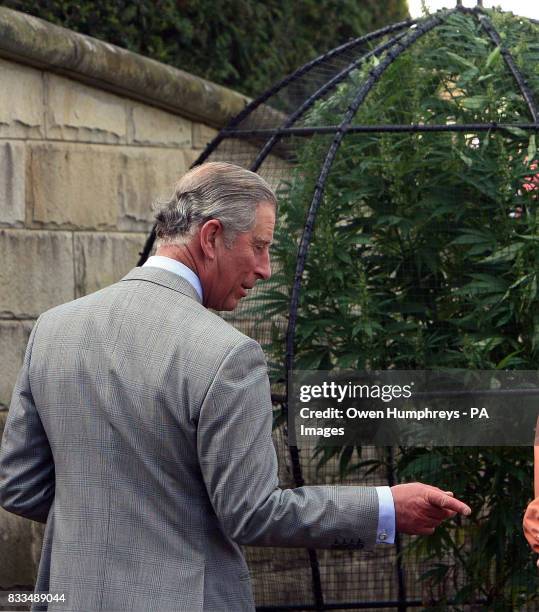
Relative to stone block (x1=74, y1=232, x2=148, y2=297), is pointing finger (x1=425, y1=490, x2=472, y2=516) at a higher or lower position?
lower

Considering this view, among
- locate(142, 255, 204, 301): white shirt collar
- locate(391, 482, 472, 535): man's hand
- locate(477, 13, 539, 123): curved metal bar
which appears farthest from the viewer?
locate(477, 13, 539, 123): curved metal bar

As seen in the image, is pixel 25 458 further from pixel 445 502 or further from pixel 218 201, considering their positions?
pixel 445 502

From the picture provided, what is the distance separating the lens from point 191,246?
230 centimetres

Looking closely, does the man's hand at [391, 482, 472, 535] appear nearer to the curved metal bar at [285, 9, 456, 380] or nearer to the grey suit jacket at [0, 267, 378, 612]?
the grey suit jacket at [0, 267, 378, 612]

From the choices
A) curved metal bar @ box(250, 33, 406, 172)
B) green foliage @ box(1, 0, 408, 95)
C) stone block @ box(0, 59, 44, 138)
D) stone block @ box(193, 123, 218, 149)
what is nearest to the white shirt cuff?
curved metal bar @ box(250, 33, 406, 172)

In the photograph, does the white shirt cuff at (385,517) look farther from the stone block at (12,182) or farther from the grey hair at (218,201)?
the stone block at (12,182)

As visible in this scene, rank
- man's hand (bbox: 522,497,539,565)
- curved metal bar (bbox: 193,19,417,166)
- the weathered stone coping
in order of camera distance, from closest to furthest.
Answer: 1. man's hand (bbox: 522,497,539,565)
2. curved metal bar (bbox: 193,19,417,166)
3. the weathered stone coping

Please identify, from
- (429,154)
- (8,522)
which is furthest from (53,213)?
(429,154)

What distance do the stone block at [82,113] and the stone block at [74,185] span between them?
5cm

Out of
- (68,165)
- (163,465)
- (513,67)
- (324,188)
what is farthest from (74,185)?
(163,465)

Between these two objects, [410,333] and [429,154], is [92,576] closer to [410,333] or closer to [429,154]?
[410,333]

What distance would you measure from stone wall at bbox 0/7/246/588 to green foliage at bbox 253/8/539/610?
124cm

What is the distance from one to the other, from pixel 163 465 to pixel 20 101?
2870mm

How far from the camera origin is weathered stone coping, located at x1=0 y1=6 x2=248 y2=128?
4555mm
